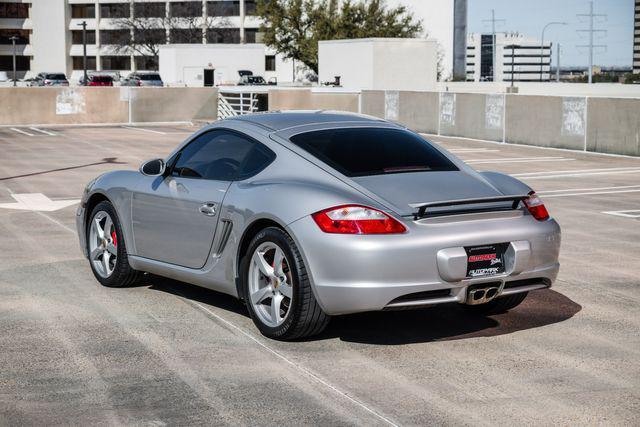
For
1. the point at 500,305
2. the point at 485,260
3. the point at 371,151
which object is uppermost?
the point at 371,151

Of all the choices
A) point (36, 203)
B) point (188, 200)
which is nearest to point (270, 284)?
point (188, 200)

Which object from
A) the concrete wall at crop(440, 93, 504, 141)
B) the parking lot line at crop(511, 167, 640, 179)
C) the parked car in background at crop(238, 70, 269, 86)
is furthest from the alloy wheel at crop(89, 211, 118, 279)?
the parked car in background at crop(238, 70, 269, 86)

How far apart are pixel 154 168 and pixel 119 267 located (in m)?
0.90

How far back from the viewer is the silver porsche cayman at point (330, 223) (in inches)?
254

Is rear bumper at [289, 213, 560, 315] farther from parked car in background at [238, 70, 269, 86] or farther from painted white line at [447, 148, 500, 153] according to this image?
parked car in background at [238, 70, 269, 86]

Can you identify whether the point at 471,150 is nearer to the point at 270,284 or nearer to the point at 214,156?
the point at 214,156

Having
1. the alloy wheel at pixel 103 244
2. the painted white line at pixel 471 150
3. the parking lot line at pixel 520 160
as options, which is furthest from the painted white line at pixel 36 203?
the painted white line at pixel 471 150

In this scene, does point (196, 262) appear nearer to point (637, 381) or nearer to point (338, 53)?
point (637, 381)

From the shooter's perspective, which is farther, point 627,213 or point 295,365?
point 627,213

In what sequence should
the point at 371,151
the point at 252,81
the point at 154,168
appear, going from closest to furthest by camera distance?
the point at 371,151, the point at 154,168, the point at 252,81

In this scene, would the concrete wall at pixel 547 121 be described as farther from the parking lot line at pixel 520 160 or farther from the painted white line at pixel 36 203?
the painted white line at pixel 36 203

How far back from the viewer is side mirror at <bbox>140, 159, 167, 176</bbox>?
8.19m

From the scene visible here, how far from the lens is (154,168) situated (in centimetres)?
825

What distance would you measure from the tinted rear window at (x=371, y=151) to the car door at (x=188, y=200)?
0.54m
